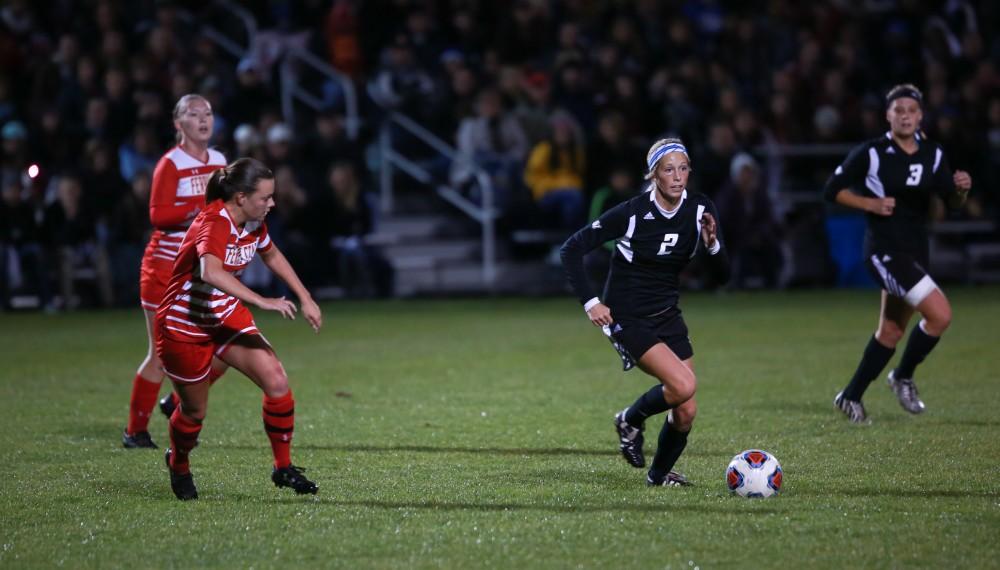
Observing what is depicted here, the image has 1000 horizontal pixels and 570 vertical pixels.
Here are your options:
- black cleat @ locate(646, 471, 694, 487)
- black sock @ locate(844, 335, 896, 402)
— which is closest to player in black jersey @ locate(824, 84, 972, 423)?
black sock @ locate(844, 335, 896, 402)

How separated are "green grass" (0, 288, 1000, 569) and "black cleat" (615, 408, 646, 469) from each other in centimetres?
16

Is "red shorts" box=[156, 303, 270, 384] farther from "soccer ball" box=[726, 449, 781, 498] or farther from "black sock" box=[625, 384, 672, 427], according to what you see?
"soccer ball" box=[726, 449, 781, 498]

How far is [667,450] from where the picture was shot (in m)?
7.31

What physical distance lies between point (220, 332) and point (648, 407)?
2.33m

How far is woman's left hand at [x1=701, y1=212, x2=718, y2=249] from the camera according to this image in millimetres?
7363

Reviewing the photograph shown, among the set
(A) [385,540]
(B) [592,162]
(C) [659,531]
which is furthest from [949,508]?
(B) [592,162]

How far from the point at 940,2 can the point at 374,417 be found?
16.0 m

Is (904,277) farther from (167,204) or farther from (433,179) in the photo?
(433,179)

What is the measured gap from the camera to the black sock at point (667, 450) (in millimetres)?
7270

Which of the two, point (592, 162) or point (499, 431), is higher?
point (592, 162)

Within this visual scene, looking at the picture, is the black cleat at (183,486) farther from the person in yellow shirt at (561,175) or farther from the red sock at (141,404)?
the person in yellow shirt at (561,175)

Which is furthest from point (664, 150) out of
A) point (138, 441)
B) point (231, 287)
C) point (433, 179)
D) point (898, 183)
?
point (433, 179)

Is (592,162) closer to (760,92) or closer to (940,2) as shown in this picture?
(760,92)

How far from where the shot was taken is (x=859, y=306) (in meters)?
16.9
